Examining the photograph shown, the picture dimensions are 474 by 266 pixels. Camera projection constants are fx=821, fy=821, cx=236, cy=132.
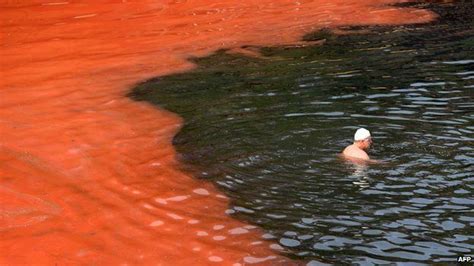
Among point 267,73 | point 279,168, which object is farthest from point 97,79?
point 279,168

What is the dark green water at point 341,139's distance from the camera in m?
8.63

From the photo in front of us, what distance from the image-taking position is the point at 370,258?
8.01m

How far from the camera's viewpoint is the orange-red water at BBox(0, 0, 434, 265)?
8.38m

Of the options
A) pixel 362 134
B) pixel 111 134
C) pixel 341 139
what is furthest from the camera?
pixel 111 134

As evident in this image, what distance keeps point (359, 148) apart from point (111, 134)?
3623 mm

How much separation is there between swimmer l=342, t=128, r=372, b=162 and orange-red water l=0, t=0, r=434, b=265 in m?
1.86

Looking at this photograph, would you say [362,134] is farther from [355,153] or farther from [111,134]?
[111,134]

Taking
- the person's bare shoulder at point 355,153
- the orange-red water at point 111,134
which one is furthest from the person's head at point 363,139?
the orange-red water at point 111,134

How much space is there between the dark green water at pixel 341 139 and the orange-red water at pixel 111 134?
1.67ft

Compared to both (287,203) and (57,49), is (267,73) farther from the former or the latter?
(287,203)

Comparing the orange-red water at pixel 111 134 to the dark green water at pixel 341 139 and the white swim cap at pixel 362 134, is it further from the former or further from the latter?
the white swim cap at pixel 362 134

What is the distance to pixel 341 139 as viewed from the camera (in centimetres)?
1145

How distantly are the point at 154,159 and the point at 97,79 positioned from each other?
4683 mm

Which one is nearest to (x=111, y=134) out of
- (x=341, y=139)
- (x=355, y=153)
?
(x=341, y=139)
